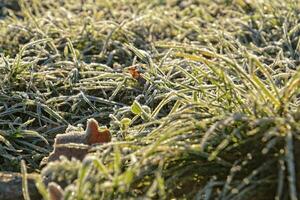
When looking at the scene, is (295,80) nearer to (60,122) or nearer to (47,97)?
(60,122)

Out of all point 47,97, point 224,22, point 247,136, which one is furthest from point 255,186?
point 224,22

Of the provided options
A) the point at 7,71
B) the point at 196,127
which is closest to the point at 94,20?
the point at 7,71

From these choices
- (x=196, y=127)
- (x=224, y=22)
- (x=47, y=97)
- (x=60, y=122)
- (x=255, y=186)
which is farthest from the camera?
(x=224, y=22)

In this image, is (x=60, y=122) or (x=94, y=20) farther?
(x=94, y=20)

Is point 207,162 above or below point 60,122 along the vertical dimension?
above

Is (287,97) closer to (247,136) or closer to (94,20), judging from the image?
(247,136)

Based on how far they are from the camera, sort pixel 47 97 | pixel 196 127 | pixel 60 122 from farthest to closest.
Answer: pixel 47 97, pixel 60 122, pixel 196 127

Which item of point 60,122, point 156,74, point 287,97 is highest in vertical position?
point 287,97
